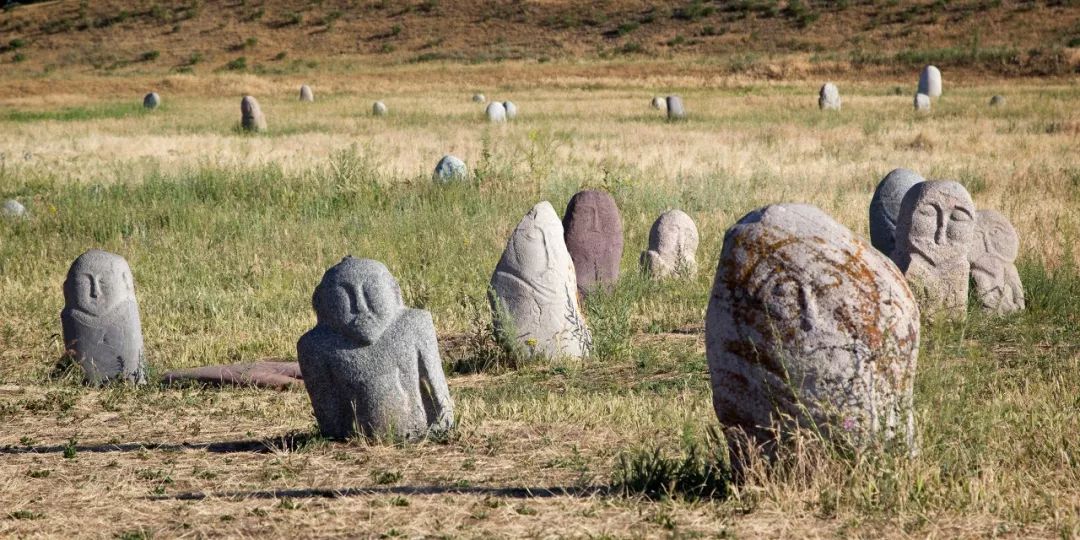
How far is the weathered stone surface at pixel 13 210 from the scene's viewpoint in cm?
1480

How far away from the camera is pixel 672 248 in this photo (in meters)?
11.8

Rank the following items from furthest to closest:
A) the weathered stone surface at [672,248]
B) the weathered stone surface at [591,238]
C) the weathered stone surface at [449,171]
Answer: the weathered stone surface at [449,171]
the weathered stone surface at [672,248]
the weathered stone surface at [591,238]

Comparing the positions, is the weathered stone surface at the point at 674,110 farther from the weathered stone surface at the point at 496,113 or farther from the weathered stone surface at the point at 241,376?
the weathered stone surface at the point at 241,376

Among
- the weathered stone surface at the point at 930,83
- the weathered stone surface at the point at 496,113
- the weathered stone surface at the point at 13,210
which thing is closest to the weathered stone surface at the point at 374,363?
the weathered stone surface at the point at 13,210

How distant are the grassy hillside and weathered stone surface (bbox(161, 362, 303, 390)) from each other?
36971 millimetres

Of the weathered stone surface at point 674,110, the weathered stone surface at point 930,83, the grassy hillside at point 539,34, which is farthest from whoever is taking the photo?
the grassy hillside at point 539,34

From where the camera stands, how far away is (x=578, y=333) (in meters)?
9.03

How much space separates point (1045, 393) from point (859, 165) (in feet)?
44.3

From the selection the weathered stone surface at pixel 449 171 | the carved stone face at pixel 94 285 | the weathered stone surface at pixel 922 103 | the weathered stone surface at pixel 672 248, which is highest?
the carved stone face at pixel 94 285

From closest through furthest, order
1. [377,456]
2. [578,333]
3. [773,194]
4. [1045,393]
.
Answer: [377,456], [1045,393], [578,333], [773,194]

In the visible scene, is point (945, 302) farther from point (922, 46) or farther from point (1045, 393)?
point (922, 46)

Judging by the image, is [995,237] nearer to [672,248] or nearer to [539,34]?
[672,248]

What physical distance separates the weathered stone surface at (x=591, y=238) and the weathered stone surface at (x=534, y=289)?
1902 millimetres

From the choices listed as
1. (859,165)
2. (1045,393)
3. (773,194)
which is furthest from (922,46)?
(1045,393)
